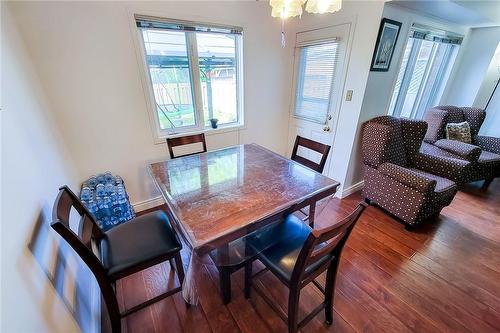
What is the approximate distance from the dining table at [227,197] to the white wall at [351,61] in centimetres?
110

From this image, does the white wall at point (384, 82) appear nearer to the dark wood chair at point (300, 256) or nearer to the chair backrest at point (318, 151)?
the chair backrest at point (318, 151)

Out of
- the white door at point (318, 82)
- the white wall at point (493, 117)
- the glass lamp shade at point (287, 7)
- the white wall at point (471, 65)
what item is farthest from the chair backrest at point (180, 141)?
the white wall at point (493, 117)

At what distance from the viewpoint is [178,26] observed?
6.76 ft

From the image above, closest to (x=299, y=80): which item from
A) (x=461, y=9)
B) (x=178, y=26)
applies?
(x=178, y=26)

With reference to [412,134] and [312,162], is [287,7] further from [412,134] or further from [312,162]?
[412,134]

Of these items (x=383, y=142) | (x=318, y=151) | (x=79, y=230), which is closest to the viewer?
(x=79, y=230)

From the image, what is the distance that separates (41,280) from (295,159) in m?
1.84

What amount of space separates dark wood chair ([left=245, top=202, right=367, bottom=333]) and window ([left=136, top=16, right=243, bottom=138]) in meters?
1.76

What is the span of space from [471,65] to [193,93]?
4.22 metres

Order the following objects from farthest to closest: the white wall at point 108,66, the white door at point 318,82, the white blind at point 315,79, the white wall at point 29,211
→ the white blind at point 315,79
the white door at point 318,82
the white wall at point 108,66
the white wall at point 29,211

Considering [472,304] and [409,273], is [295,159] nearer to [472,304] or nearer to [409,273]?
[409,273]

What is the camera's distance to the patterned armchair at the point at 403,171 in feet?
6.47

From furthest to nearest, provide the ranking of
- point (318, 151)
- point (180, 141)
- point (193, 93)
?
1. point (193, 93)
2. point (180, 141)
3. point (318, 151)

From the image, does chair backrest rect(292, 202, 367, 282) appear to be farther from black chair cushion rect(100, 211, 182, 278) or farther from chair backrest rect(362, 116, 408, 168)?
chair backrest rect(362, 116, 408, 168)
